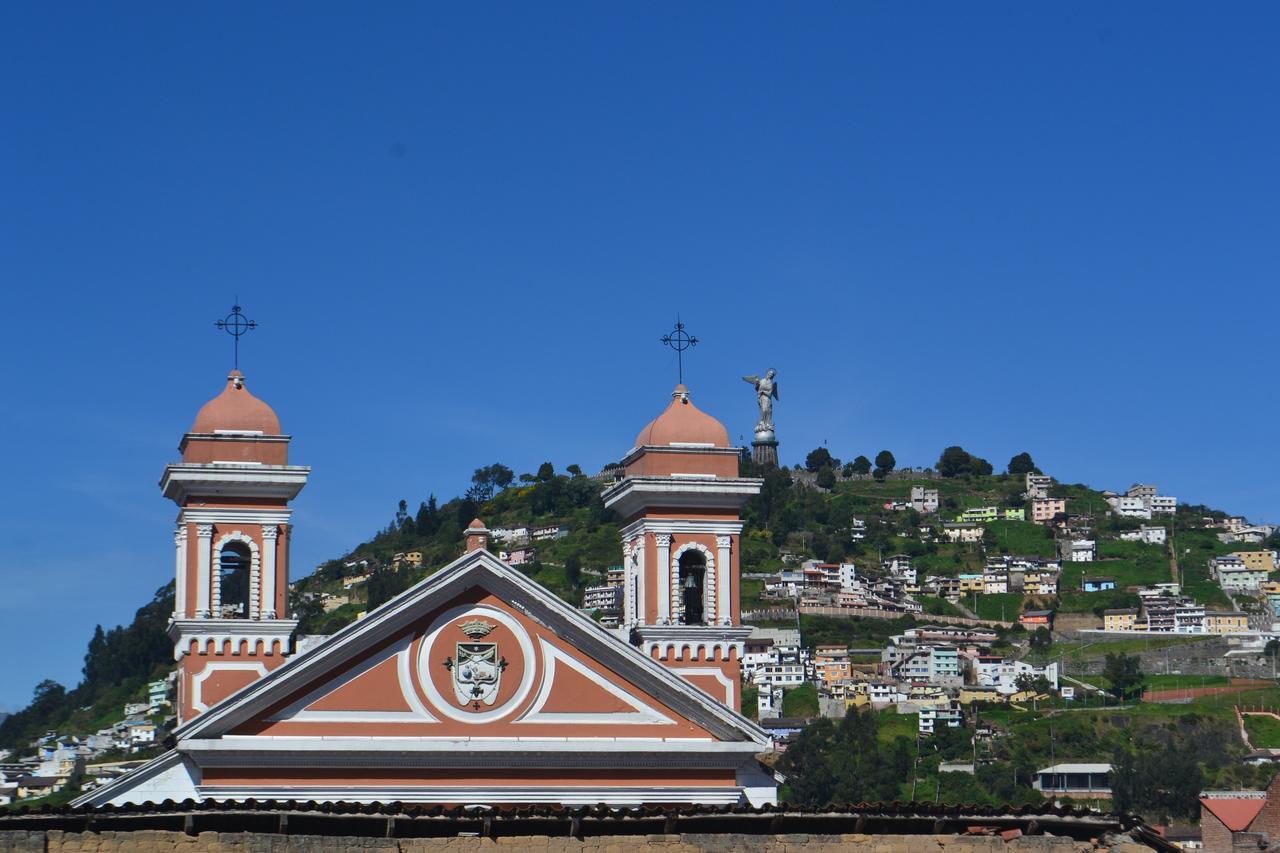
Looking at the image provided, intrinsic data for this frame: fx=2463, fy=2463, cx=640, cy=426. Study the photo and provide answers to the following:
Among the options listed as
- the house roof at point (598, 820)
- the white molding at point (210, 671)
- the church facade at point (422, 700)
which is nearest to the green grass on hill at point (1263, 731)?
the church facade at point (422, 700)

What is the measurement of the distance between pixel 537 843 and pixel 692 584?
18.9 meters

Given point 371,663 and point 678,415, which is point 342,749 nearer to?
point 371,663

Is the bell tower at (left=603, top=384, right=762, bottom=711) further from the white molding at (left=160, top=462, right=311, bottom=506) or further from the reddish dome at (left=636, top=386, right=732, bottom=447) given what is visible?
the white molding at (left=160, top=462, right=311, bottom=506)

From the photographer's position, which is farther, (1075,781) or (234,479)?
(1075,781)

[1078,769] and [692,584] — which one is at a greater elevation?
[692,584]

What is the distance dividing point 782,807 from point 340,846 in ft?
13.5

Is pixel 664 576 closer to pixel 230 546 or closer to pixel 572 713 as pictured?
pixel 572 713

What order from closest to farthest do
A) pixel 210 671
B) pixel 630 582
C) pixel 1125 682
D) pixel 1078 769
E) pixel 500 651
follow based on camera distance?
1. pixel 500 651
2. pixel 210 671
3. pixel 630 582
4. pixel 1078 769
5. pixel 1125 682

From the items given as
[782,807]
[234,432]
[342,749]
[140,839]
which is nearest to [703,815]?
[782,807]

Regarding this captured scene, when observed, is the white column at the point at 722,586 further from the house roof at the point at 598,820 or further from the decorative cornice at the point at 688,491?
the house roof at the point at 598,820

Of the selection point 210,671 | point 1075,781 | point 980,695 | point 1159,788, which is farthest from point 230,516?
point 980,695

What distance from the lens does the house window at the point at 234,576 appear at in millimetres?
39969

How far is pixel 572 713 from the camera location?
37.2 metres

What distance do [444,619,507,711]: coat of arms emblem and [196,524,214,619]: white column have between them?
489cm
